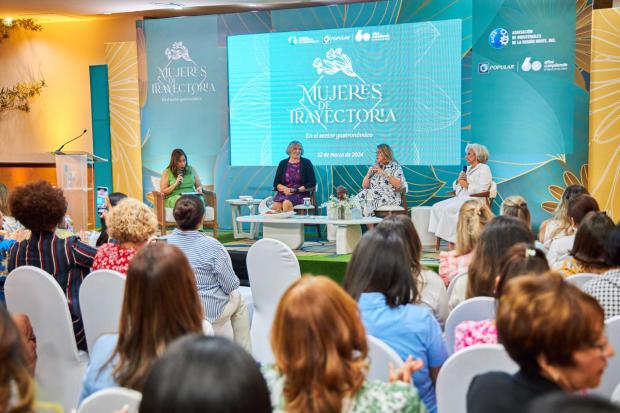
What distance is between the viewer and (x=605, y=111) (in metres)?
7.88

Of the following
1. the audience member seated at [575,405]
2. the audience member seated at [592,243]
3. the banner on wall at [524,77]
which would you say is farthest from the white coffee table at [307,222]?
the audience member seated at [575,405]

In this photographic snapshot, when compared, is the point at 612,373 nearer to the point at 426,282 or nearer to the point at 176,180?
the point at 426,282

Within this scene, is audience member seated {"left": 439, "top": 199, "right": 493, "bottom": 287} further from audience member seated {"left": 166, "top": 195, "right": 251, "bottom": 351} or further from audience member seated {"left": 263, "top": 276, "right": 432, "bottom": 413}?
audience member seated {"left": 263, "top": 276, "right": 432, "bottom": 413}

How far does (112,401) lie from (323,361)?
18.7 inches

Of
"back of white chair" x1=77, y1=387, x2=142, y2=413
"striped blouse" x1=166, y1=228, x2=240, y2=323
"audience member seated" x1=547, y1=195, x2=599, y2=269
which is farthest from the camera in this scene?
"audience member seated" x1=547, y1=195, x2=599, y2=269

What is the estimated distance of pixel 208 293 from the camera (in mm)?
3883

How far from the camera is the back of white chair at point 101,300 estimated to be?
10.2 feet

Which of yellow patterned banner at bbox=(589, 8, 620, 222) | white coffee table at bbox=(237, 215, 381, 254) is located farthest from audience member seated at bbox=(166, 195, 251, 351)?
yellow patterned banner at bbox=(589, 8, 620, 222)

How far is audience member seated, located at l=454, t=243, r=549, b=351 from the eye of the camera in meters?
2.27

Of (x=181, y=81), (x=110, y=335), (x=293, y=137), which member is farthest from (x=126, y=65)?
(x=110, y=335)

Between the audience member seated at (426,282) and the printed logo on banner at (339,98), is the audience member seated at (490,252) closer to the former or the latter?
the audience member seated at (426,282)

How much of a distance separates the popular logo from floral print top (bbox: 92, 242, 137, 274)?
624cm

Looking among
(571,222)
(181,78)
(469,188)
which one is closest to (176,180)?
(181,78)

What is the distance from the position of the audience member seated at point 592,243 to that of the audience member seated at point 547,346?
1.73m
